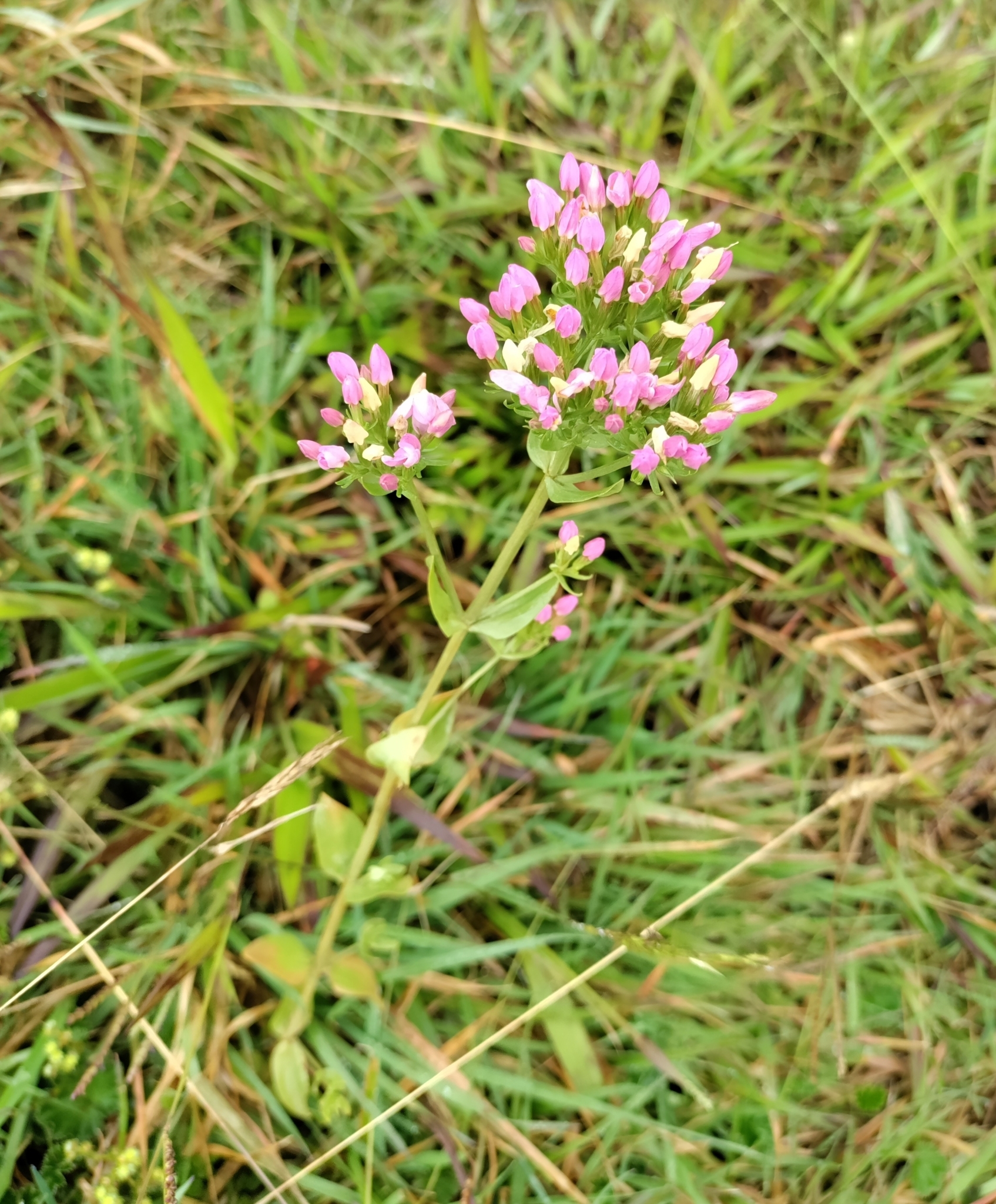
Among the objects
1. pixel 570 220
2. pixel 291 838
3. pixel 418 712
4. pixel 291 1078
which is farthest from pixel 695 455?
pixel 291 1078

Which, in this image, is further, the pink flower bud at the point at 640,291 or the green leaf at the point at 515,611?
the green leaf at the point at 515,611

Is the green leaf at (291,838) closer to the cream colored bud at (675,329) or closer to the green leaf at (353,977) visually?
the green leaf at (353,977)

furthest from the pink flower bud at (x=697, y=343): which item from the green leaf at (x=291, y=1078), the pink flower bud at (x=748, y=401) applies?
the green leaf at (x=291, y=1078)

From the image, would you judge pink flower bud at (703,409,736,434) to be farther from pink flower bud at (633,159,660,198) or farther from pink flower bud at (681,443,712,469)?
pink flower bud at (633,159,660,198)

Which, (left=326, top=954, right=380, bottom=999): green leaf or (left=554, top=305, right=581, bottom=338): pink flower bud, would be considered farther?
(left=326, top=954, right=380, bottom=999): green leaf

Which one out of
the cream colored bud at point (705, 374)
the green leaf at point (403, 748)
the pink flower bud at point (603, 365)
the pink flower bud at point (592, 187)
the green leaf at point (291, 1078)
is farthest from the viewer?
the green leaf at point (291, 1078)

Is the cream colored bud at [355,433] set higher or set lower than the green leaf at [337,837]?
higher

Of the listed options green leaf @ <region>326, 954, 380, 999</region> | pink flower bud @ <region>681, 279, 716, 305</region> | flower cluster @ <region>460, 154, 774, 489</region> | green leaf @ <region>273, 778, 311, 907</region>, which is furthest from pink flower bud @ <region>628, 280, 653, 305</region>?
green leaf @ <region>326, 954, 380, 999</region>
